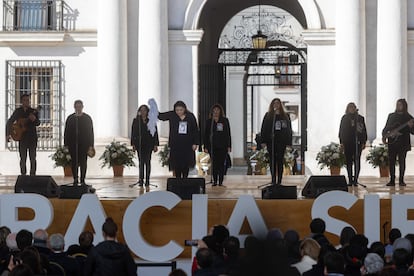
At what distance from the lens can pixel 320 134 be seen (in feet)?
75.8

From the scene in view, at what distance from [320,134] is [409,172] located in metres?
2.67

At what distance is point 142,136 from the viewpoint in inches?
639

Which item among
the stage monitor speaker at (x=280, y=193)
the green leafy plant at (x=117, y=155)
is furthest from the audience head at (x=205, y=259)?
the green leafy plant at (x=117, y=155)

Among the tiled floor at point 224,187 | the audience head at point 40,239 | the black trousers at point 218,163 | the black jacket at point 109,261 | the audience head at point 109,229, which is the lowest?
the black jacket at point 109,261

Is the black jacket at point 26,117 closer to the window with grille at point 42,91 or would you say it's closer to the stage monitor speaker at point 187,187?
the stage monitor speaker at point 187,187

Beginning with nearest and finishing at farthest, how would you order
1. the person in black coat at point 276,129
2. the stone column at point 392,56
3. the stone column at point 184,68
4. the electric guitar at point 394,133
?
the person in black coat at point 276,129 → the electric guitar at point 394,133 → the stone column at point 392,56 → the stone column at point 184,68

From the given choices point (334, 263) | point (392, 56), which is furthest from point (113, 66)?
point (334, 263)

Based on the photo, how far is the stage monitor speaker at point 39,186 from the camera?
1300cm

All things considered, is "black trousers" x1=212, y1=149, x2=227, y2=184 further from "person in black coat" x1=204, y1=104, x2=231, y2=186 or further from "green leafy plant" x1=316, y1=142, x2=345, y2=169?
"green leafy plant" x1=316, y1=142, x2=345, y2=169

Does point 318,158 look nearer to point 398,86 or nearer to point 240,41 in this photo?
point 398,86

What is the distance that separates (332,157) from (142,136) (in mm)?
6480

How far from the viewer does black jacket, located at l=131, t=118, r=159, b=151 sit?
637 inches

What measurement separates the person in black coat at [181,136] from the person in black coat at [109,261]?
7.63 m

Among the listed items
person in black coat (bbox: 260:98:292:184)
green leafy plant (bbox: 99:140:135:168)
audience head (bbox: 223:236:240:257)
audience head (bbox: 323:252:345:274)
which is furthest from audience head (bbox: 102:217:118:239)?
green leafy plant (bbox: 99:140:135:168)
